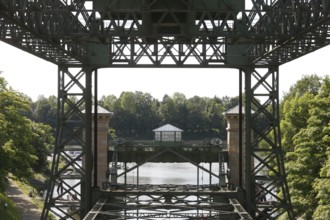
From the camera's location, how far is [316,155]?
99.3 feet

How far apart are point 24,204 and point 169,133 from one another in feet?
72.7

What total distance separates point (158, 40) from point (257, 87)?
14.5 feet

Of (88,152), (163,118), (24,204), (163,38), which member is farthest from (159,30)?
(163,118)

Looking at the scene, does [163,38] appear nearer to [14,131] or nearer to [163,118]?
[14,131]

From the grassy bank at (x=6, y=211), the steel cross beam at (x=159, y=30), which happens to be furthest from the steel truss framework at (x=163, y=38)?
the grassy bank at (x=6, y=211)

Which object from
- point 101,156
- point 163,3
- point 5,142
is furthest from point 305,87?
point 163,3

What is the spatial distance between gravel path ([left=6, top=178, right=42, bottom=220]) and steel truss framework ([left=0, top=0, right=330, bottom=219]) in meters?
16.0

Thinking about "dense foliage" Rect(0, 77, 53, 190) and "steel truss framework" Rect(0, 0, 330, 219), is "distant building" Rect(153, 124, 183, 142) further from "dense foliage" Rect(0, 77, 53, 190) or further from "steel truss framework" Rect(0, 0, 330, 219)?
"steel truss framework" Rect(0, 0, 330, 219)

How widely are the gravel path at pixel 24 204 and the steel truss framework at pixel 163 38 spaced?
16.0 metres

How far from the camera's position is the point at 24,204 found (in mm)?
39812

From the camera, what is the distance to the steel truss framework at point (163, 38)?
46.4ft

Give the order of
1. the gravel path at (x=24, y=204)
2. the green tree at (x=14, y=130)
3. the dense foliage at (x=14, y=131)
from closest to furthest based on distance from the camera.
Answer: the dense foliage at (x=14, y=131) → the green tree at (x=14, y=130) → the gravel path at (x=24, y=204)

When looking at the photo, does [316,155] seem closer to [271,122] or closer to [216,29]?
[271,122]

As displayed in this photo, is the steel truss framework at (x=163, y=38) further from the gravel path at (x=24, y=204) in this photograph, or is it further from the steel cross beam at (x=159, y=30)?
the gravel path at (x=24, y=204)
